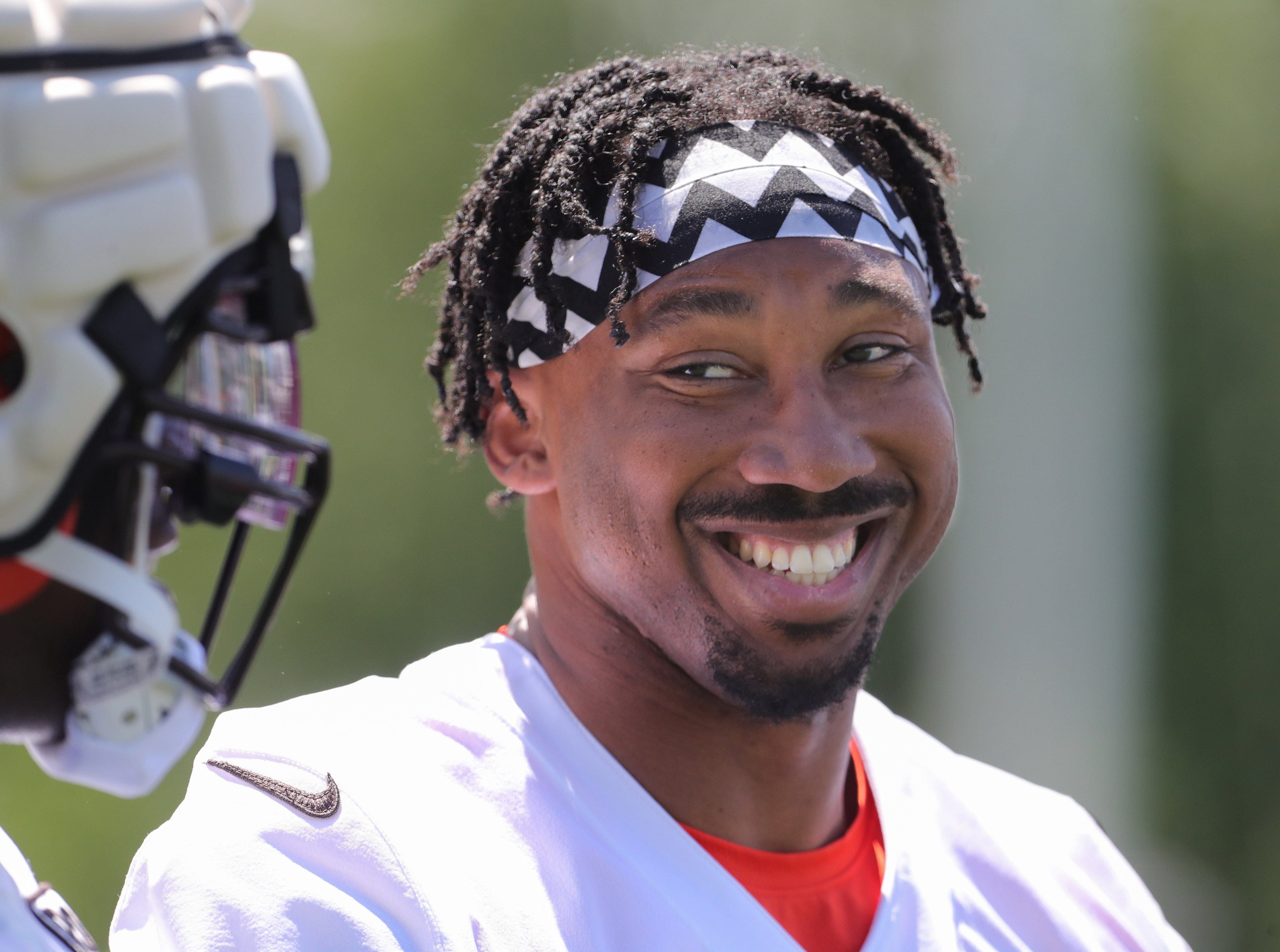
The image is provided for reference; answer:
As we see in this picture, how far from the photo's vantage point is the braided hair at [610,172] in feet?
7.76

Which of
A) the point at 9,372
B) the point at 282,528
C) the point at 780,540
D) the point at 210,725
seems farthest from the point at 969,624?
the point at 9,372

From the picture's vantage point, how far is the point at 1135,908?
98.7 inches

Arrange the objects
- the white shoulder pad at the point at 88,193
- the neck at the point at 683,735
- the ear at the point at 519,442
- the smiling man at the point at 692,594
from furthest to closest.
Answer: the ear at the point at 519,442 → the neck at the point at 683,735 → the smiling man at the point at 692,594 → the white shoulder pad at the point at 88,193

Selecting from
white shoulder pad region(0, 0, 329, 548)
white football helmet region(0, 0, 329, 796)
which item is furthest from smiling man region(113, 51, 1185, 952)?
white shoulder pad region(0, 0, 329, 548)

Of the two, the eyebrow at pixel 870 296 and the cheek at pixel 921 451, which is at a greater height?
the eyebrow at pixel 870 296

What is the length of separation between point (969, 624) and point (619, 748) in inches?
138

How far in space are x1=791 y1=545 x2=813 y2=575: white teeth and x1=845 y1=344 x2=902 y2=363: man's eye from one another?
33cm

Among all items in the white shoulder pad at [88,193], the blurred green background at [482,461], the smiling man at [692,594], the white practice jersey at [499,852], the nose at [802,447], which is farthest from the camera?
the blurred green background at [482,461]

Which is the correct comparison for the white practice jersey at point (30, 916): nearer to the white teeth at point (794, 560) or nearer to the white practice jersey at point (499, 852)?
the white practice jersey at point (499, 852)

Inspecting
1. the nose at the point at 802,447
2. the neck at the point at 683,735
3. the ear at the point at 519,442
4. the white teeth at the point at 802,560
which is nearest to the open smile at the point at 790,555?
the white teeth at the point at 802,560

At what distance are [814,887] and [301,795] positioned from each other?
2.90 feet

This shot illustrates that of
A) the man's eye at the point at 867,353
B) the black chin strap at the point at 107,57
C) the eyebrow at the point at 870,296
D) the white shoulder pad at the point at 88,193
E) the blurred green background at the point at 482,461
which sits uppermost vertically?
the black chin strap at the point at 107,57

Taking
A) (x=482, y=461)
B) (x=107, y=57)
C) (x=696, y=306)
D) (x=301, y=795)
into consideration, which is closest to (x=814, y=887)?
(x=301, y=795)

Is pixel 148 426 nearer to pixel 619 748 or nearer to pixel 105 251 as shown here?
pixel 105 251
